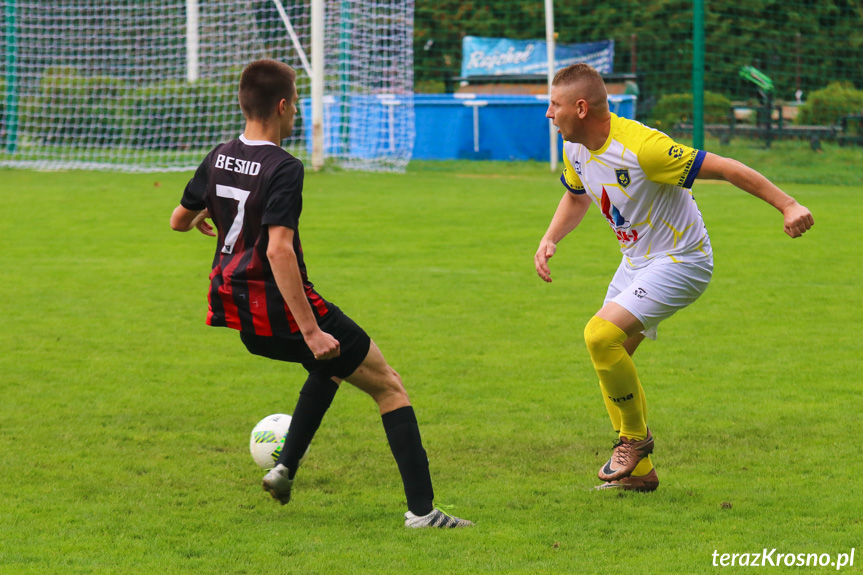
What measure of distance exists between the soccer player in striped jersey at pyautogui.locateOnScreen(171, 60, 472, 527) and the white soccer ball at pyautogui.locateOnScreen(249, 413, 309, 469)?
0.49 metres

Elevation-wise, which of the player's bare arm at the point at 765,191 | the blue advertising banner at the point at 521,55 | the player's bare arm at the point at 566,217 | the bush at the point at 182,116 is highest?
the blue advertising banner at the point at 521,55

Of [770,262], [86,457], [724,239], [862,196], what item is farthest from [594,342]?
[862,196]

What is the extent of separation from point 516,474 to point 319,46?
47.5ft

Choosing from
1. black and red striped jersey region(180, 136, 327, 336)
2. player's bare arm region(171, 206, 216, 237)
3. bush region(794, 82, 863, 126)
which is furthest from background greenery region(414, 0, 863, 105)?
black and red striped jersey region(180, 136, 327, 336)

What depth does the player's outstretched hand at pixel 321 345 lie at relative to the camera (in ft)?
12.5

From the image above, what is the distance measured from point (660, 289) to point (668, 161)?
1.80 ft

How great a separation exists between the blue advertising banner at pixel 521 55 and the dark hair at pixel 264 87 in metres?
22.7

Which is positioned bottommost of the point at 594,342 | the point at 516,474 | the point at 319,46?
the point at 516,474

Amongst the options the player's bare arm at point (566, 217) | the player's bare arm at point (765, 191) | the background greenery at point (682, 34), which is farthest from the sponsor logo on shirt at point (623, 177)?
the background greenery at point (682, 34)

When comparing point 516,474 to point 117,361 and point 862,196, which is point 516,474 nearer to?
point 117,361

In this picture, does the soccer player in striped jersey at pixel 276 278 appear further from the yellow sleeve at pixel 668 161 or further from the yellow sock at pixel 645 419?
the yellow sleeve at pixel 668 161

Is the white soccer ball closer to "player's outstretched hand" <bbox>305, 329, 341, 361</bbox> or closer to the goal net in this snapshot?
"player's outstretched hand" <bbox>305, 329, 341, 361</bbox>

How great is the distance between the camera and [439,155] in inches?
874

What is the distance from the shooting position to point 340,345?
4.04m
